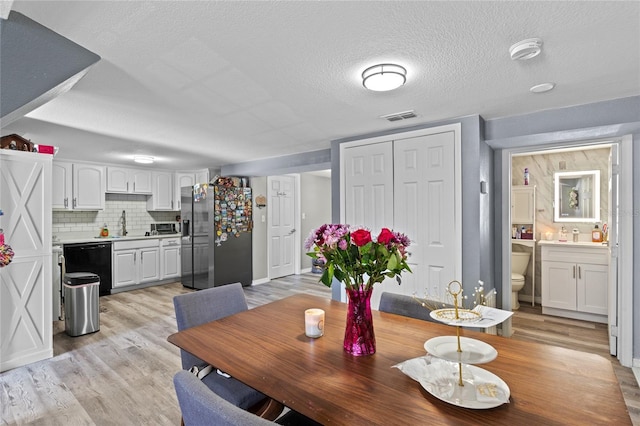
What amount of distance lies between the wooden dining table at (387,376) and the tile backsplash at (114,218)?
5163 millimetres

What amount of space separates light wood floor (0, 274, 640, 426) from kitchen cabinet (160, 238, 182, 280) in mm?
1663

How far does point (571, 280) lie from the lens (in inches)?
152

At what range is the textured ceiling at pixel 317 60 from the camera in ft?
4.71

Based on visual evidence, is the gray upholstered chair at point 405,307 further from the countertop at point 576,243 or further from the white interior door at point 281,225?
the white interior door at point 281,225

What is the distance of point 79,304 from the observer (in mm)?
3428

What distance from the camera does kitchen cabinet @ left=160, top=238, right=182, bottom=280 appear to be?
19.3 feet

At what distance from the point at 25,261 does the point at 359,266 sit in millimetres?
3171

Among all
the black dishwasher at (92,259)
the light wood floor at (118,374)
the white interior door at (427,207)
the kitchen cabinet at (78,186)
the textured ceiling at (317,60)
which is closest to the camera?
the textured ceiling at (317,60)

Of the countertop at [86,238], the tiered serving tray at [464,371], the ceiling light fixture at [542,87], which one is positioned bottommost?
the tiered serving tray at [464,371]

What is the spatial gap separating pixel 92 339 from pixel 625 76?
516cm

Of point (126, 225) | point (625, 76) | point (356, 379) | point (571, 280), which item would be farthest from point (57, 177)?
point (571, 280)

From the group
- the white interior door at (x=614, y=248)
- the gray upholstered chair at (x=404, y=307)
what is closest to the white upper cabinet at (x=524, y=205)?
the white interior door at (x=614, y=248)

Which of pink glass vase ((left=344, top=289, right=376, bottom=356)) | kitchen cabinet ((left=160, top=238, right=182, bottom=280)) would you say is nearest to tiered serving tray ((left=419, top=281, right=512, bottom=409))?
pink glass vase ((left=344, top=289, right=376, bottom=356))

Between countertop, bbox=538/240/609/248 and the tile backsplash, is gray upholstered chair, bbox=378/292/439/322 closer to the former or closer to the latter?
countertop, bbox=538/240/609/248
